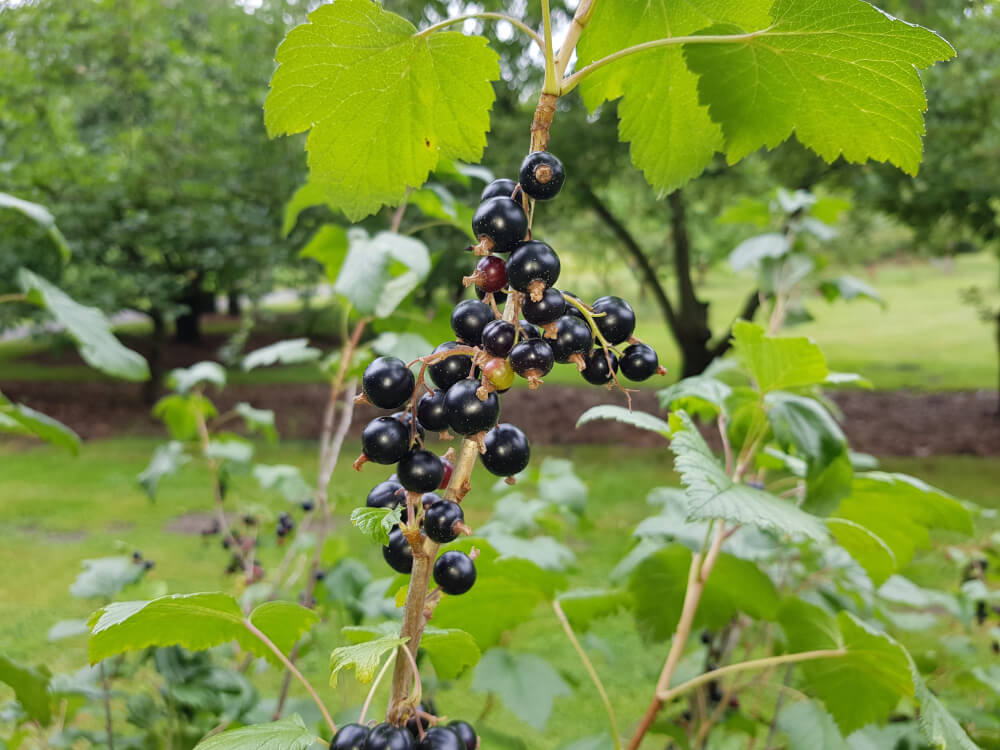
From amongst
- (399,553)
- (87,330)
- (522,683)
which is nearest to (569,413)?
(522,683)

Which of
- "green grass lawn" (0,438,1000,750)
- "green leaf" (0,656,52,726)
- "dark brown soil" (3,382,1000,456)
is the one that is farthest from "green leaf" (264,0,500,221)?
"dark brown soil" (3,382,1000,456)

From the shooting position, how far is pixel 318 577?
264 cm

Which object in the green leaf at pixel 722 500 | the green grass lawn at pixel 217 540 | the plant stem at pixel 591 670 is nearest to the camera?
the green leaf at pixel 722 500

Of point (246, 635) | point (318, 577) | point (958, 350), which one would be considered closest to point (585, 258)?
point (958, 350)

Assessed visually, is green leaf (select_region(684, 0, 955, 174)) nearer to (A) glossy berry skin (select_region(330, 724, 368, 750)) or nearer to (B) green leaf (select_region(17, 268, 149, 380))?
(A) glossy berry skin (select_region(330, 724, 368, 750))

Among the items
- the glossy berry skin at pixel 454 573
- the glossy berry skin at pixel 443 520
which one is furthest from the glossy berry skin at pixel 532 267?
the glossy berry skin at pixel 454 573

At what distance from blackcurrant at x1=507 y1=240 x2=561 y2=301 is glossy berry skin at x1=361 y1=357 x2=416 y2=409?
17cm

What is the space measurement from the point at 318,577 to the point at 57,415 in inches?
455

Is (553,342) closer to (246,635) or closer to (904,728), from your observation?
(246,635)

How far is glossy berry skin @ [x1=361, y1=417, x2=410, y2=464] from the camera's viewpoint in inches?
31.6

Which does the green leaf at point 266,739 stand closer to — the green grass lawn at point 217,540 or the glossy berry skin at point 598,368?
the glossy berry skin at point 598,368

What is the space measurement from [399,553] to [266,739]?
0.85 ft

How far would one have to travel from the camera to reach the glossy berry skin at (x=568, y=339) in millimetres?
790

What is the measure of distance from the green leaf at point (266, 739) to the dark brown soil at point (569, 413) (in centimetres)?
976
